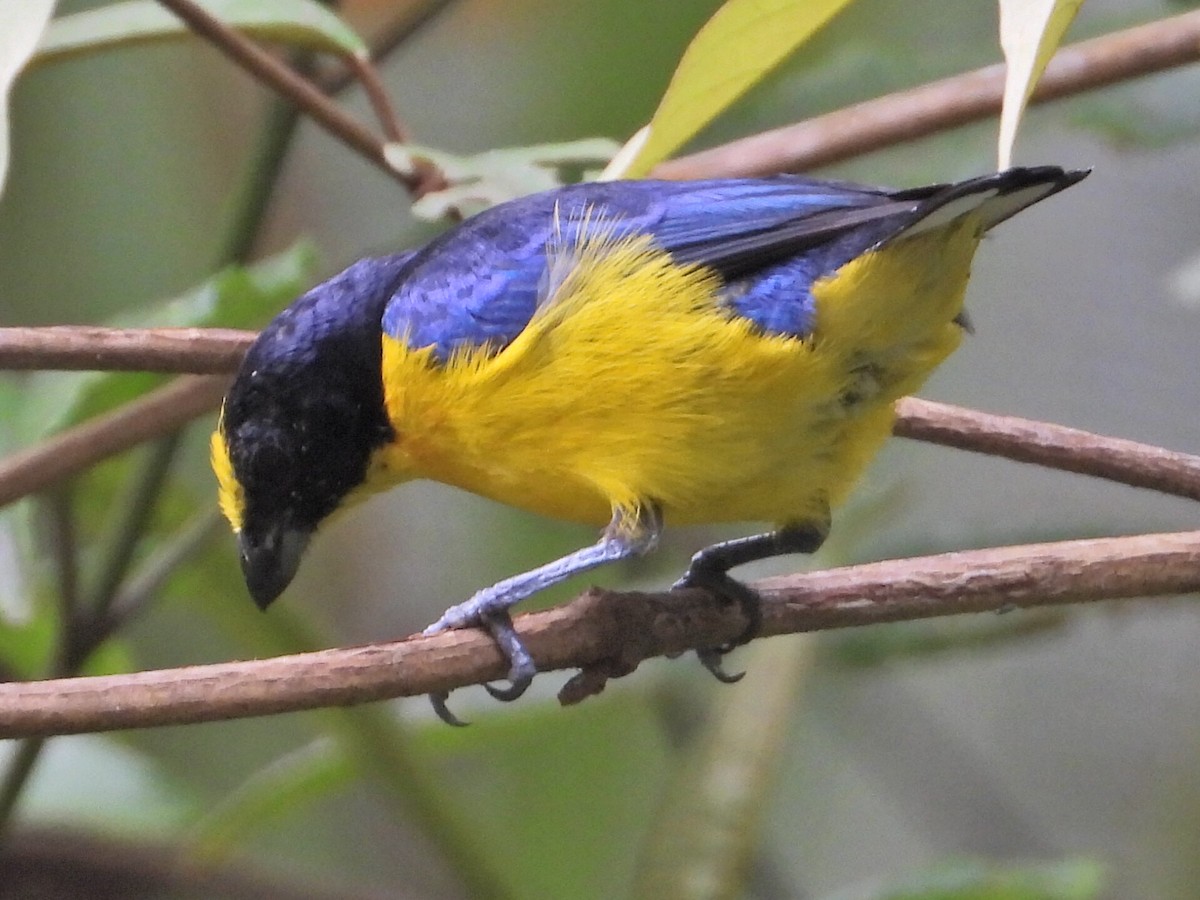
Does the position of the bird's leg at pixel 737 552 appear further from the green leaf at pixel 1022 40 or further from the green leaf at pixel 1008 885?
the green leaf at pixel 1022 40

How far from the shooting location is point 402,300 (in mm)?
1399

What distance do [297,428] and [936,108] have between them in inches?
30.4

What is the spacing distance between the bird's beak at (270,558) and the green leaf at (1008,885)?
0.82 meters

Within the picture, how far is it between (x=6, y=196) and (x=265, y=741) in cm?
164

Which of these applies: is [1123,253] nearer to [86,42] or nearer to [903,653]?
[903,653]

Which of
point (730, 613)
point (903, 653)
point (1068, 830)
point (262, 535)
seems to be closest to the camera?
point (730, 613)

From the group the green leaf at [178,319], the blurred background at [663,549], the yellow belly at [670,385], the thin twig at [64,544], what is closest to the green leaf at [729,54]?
the yellow belly at [670,385]

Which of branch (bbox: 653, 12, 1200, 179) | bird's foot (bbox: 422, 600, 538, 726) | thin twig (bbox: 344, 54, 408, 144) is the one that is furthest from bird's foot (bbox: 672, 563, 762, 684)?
thin twig (bbox: 344, 54, 408, 144)

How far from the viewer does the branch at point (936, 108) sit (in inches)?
59.3

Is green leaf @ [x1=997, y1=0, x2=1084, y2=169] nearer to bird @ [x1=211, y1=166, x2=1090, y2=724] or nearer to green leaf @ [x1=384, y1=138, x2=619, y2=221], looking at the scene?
bird @ [x1=211, y1=166, x2=1090, y2=724]

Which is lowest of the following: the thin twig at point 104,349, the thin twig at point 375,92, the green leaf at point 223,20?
the thin twig at point 104,349

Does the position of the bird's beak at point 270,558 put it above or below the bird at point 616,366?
below

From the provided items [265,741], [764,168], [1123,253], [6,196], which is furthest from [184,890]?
[1123,253]

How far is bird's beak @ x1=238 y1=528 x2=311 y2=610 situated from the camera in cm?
140
